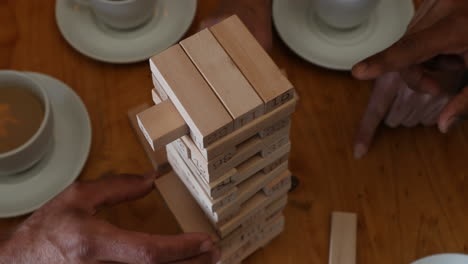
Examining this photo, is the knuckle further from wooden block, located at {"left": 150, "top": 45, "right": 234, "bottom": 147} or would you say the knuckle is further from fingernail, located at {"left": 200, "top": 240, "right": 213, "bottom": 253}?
wooden block, located at {"left": 150, "top": 45, "right": 234, "bottom": 147}

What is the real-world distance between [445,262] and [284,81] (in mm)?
336

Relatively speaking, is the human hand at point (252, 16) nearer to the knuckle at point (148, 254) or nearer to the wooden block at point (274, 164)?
the wooden block at point (274, 164)

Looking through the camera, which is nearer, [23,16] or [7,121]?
[7,121]

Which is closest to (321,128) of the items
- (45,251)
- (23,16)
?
(45,251)

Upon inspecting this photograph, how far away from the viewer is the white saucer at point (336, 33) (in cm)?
82

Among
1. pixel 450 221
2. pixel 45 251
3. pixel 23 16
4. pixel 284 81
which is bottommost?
pixel 450 221

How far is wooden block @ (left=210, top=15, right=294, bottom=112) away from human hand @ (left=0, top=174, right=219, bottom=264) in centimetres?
21

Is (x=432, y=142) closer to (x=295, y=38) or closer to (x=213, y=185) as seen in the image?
(x=295, y=38)

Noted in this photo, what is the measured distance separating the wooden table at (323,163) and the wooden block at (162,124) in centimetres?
27

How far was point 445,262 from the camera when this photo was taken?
25.5 inches

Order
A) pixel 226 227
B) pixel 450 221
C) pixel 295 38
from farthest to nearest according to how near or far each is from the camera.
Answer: pixel 295 38 → pixel 450 221 → pixel 226 227

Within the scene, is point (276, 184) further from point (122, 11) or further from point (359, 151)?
point (122, 11)


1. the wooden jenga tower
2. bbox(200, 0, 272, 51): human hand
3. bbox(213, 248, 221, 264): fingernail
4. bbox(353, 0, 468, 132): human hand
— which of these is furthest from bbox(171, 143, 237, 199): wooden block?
bbox(200, 0, 272, 51): human hand

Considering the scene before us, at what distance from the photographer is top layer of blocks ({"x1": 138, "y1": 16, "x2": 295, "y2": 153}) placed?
0.47 m
